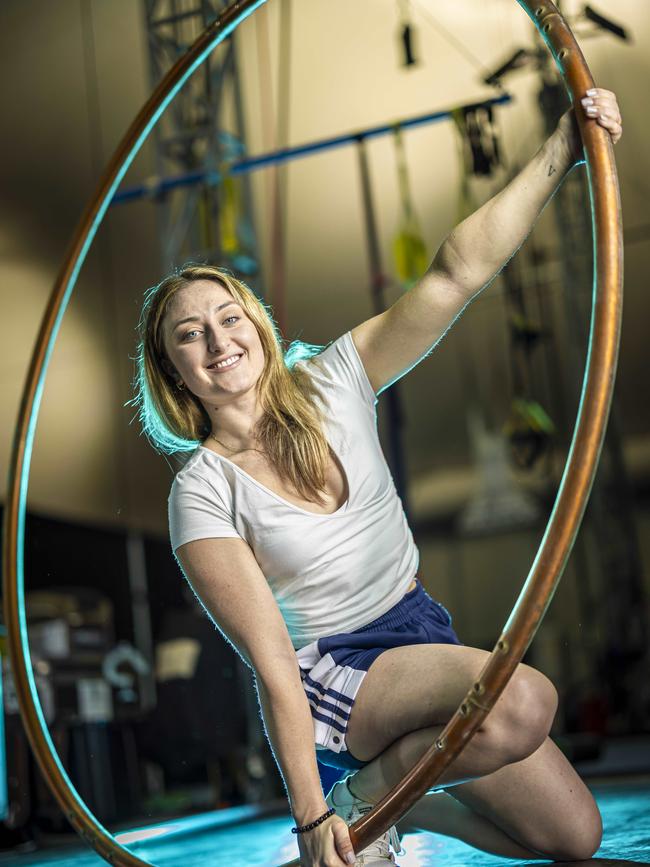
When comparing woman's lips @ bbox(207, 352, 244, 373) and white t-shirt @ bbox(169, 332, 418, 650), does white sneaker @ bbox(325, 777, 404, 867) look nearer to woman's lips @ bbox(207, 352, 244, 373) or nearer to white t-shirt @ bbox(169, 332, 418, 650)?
white t-shirt @ bbox(169, 332, 418, 650)

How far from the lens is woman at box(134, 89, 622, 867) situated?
70.5 inches

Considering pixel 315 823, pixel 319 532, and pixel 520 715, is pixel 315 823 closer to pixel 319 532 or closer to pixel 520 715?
pixel 520 715

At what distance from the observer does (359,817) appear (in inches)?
70.8

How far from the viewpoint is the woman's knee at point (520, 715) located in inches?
68.7

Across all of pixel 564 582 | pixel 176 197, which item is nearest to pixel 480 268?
pixel 176 197

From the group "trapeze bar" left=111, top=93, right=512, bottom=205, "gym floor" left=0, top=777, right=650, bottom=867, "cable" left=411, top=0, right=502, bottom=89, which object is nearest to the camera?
"gym floor" left=0, top=777, right=650, bottom=867

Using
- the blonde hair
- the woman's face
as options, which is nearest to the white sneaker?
the blonde hair

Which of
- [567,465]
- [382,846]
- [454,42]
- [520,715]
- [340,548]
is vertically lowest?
[382,846]

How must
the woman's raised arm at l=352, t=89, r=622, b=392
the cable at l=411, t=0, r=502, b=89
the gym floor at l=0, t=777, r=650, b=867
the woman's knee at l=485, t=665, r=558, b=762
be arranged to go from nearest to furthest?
the woman's knee at l=485, t=665, r=558, b=762, the woman's raised arm at l=352, t=89, r=622, b=392, the gym floor at l=0, t=777, r=650, b=867, the cable at l=411, t=0, r=502, b=89

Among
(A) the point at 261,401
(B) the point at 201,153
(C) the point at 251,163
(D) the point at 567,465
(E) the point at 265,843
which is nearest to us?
(D) the point at 567,465

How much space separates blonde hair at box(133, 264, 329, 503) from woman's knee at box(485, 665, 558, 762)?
19.7 inches

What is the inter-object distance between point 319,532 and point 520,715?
0.47m

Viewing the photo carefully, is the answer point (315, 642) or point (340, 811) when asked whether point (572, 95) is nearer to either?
point (315, 642)

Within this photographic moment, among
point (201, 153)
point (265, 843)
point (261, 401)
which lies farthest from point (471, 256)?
point (201, 153)
